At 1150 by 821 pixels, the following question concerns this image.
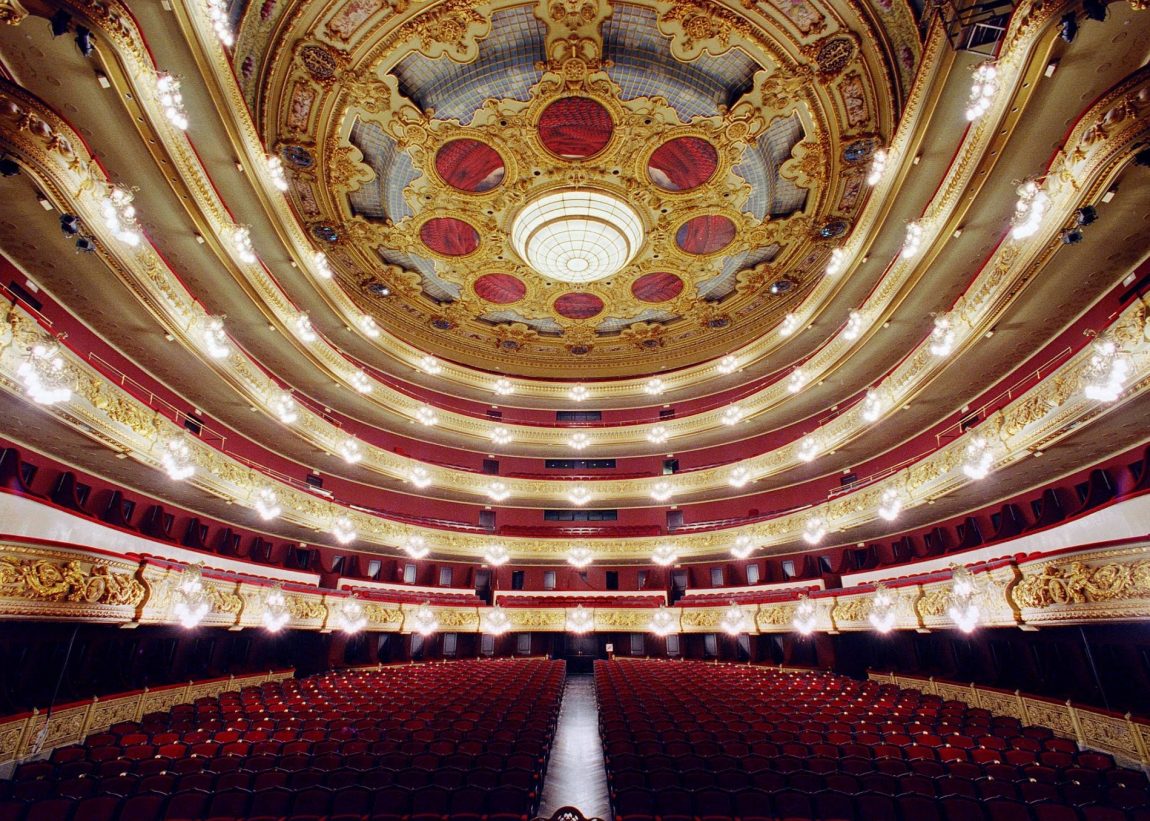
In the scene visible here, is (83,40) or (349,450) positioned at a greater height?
(83,40)

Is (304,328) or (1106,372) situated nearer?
(1106,372)

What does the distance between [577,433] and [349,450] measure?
29.8 ft

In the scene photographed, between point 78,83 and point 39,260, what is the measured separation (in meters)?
2.93

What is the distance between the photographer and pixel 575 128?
508 inches

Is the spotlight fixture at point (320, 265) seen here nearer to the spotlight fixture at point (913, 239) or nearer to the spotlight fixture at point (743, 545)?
the spotlight fixture at point (913, 239)

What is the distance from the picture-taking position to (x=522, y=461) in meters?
22.8

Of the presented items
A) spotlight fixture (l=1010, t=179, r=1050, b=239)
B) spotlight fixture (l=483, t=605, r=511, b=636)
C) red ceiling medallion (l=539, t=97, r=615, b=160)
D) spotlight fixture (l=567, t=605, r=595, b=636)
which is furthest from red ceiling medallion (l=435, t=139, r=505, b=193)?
spotlight fixture (l=567, t=605, r=595, b=636)

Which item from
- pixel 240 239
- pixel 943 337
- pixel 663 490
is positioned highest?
pixel 240 239

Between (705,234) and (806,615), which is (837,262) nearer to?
(705,234)

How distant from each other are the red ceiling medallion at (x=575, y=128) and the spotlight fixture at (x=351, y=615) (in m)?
12.9

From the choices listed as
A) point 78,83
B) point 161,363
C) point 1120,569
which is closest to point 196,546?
point 161,363

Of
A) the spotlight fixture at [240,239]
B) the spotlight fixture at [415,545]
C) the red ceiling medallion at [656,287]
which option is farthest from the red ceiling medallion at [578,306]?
the spotlight fixture at [240,239]

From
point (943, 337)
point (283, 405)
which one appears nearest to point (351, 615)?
point (283, 405)

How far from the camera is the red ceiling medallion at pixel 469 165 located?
13.2m
